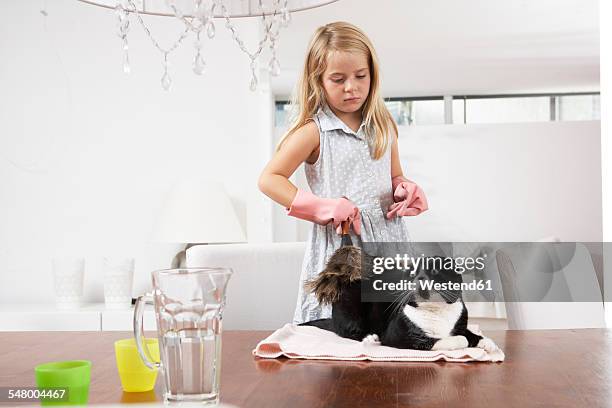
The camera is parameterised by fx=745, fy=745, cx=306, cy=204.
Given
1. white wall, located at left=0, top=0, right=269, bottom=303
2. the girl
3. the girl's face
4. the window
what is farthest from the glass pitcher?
the window

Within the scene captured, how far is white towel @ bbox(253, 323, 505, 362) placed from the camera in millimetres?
889

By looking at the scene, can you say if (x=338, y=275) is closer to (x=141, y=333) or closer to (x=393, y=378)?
(x=393, y=378)

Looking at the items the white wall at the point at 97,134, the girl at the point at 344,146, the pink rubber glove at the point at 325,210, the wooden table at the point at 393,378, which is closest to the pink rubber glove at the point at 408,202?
the girl at the point at 344,146

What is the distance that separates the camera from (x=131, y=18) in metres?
3.18

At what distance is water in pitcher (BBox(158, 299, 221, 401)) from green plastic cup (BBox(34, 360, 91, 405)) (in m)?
0.08

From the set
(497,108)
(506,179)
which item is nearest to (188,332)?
(506,179)

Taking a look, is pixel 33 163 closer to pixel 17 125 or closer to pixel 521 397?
pixel 17 125

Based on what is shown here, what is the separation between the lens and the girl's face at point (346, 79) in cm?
134

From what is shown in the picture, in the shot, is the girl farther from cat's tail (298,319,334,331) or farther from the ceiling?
the ceiling

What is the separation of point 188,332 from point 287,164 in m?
0.68

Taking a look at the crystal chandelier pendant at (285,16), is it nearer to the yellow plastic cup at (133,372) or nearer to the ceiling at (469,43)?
the yellow plastic cup at (133,372)

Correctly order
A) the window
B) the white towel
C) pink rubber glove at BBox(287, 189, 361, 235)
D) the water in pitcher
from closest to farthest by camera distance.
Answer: the water in pitcher → the white towel → pink rubber glove at BBox(287, 189, 361, 235) → the window

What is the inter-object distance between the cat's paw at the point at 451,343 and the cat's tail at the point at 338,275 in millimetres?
129

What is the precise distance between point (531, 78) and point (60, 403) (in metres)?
3.62
